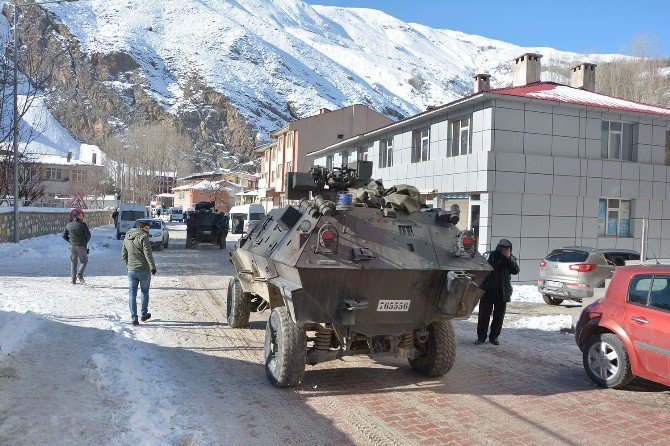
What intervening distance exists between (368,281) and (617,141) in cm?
1625

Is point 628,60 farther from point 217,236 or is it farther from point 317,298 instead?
point 317,298

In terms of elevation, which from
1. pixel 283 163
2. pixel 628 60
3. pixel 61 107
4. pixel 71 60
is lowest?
pixel 283 163

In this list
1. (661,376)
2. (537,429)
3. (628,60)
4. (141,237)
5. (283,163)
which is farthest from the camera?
(283,163)

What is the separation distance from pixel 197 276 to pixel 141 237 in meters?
7.36

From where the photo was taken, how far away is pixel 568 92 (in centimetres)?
2039

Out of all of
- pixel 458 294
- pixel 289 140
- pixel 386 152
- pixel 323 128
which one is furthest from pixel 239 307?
pixel 289 140

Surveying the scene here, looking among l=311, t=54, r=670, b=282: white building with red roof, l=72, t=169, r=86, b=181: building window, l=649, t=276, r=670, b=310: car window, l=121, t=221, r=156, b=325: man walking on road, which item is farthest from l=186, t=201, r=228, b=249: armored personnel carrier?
l=72, t=169, r=86, b=181: building window

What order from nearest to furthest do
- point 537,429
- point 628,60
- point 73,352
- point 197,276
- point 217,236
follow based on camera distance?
point 537,429 < point 73,352 < point 197,276 < point 217,236 < point 628,60

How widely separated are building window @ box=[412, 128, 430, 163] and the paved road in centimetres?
1337

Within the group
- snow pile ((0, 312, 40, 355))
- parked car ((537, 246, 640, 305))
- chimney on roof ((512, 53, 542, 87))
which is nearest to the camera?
snow pile ((0, 312, 40, 355))

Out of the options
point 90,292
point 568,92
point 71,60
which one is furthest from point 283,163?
point 71,60

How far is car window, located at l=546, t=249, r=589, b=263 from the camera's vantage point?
523 inches

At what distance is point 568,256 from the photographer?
1353cm

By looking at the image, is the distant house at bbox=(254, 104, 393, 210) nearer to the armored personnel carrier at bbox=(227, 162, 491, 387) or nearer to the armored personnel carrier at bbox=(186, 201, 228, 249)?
the armored personnel carrier at bbox=(186, 201, 228, 249)
